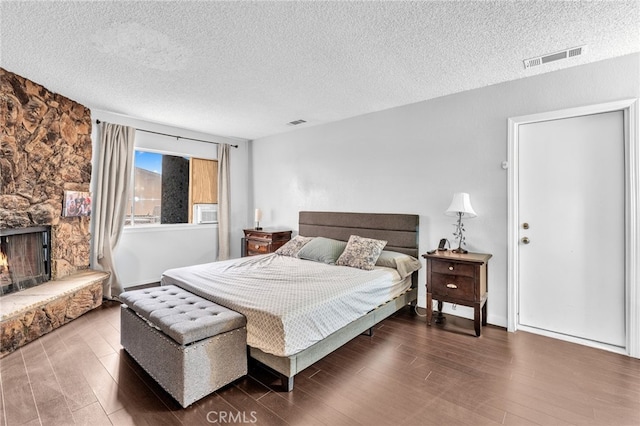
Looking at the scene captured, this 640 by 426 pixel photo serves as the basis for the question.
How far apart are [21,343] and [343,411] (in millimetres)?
2897

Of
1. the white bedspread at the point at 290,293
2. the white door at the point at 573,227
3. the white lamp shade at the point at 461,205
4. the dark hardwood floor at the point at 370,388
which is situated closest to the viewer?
the dark hardwood floor at the point at 370,388

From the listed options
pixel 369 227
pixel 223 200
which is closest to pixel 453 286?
pixel 369 227

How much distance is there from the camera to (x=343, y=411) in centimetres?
190

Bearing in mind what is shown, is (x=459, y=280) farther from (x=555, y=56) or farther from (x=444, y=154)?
(x=555, y=56)

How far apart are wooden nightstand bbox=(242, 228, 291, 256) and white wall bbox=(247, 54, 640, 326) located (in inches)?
24.5

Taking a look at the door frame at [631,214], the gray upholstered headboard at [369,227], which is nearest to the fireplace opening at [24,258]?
the gray upholstered headboard at [369,227]

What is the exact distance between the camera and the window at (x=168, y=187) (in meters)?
4.79

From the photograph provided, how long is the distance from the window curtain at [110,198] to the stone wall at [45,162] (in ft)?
0.52

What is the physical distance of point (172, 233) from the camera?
506 cm

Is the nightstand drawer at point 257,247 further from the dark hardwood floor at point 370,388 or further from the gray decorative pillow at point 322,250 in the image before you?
the dark hardwood floor at point 370,388

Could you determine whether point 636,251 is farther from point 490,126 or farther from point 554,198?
point 490,126

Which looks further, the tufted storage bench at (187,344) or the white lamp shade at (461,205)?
the white lamp shade at (461,205)

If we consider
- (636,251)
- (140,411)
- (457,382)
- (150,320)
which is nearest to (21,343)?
(150,320)

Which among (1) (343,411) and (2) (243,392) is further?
(2) (243,392)
